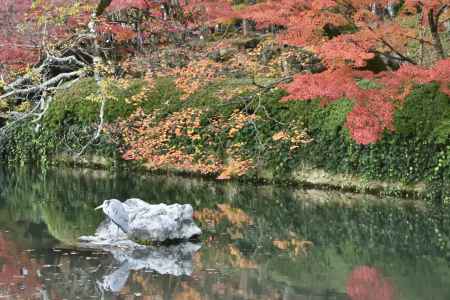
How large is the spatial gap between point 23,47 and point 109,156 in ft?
12.5

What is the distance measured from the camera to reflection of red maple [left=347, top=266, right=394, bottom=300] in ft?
24.7

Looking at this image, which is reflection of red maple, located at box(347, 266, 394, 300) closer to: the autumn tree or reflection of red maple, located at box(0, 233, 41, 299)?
the autumn tree

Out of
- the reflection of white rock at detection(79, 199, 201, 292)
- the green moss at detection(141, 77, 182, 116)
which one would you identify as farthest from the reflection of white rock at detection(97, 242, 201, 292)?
the green moss at detection(141, 77, 182, 116)

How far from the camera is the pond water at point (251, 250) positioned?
7.81m

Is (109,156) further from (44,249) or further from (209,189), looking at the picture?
(44,249)

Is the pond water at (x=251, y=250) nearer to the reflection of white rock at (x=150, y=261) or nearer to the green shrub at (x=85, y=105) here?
the reflection of white rock at (x=150, y=261)

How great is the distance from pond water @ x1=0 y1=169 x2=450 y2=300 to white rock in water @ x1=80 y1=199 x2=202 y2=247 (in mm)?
381

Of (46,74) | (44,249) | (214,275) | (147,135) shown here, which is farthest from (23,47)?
(214,275)

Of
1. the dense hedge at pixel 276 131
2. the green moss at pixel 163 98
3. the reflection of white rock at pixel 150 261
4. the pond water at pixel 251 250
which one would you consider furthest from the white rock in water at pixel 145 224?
the green moss at pixel 163 98

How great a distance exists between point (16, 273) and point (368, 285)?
4188 mm

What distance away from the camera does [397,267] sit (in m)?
8.85

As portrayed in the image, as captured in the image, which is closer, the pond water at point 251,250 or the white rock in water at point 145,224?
the pond water at point 251,250

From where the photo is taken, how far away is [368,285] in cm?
799

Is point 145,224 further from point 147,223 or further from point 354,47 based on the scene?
point 354,47
